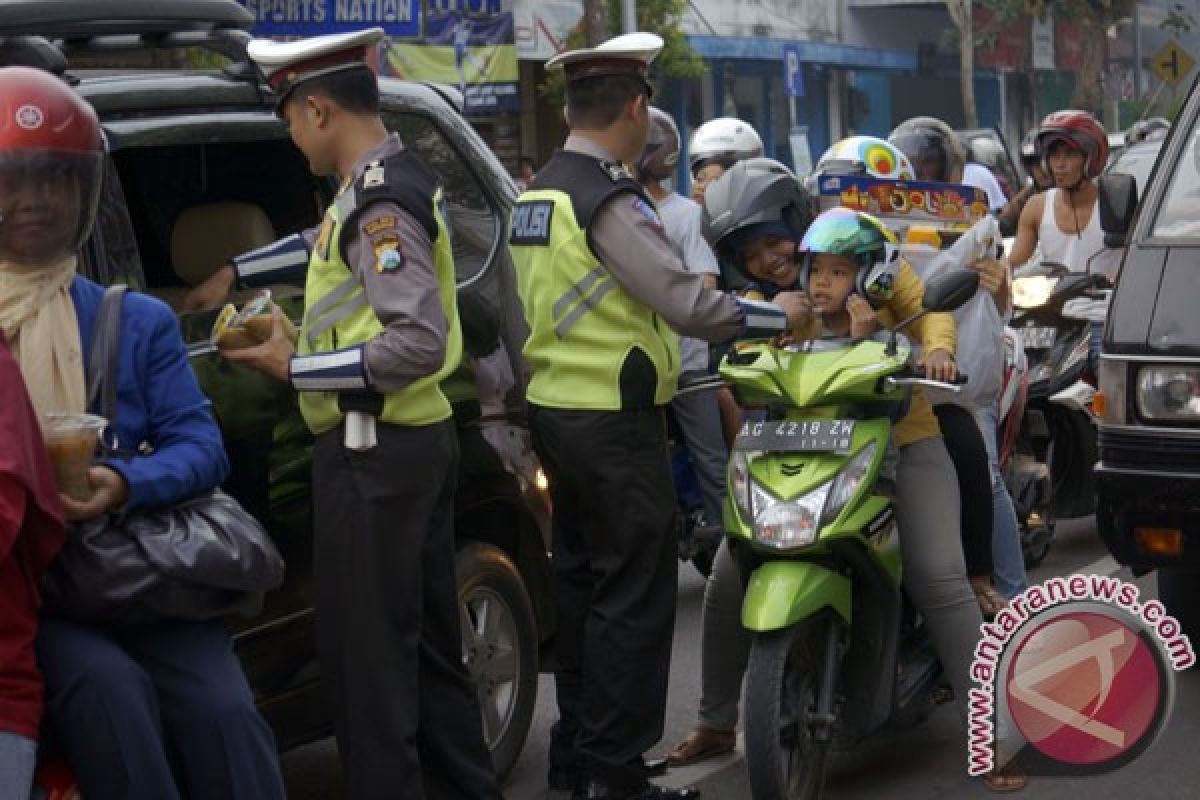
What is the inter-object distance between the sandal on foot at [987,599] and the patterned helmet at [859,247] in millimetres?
1189

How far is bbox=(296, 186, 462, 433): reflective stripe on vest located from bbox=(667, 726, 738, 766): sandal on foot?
65.8 inches

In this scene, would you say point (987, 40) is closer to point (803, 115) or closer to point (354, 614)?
point (803, 115)

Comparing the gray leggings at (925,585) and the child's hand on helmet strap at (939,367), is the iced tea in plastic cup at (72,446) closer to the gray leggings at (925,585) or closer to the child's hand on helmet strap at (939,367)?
the gray leggings at (925,585)

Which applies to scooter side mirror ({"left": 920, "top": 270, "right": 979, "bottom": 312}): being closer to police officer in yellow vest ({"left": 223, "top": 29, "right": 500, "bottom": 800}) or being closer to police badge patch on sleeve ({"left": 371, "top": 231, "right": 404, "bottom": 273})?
police officer in yellow vest ({"left": 223, "top": 29, "right": 500, "bottom": 800})

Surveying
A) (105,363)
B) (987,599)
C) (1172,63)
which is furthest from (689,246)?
(1172,63)

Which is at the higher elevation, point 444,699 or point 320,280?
point 320,280

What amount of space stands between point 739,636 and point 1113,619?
0.99 metres

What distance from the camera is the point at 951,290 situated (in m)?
5.43

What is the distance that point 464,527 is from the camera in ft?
18.6

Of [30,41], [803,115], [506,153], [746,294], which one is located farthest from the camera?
[803,115]

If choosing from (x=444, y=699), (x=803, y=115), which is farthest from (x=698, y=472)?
(x=803, y=115)

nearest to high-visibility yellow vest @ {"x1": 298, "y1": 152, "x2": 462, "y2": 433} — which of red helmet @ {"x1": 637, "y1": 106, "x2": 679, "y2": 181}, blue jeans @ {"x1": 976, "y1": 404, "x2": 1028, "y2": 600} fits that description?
blue jeans @ {"x1": 976, "y1": 404, "x2": 1028, "y2": 600}

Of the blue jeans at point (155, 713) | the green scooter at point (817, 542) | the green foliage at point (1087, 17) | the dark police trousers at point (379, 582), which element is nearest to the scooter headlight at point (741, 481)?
the green scooter at point (817, 542)

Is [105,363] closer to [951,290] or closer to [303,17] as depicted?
[951,290]
